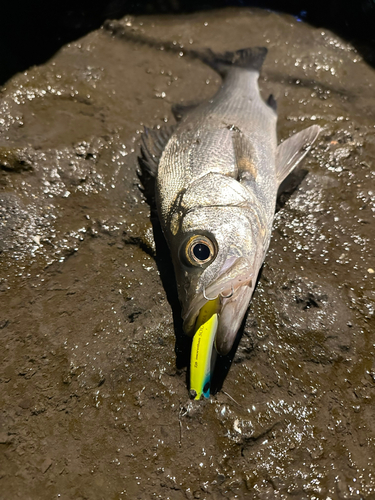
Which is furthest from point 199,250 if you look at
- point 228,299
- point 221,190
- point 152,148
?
point 152,148

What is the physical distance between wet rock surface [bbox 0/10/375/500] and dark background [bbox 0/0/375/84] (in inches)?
16.4

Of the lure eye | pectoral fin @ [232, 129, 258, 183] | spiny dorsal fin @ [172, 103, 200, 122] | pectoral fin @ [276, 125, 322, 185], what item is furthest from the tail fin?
the lure eye

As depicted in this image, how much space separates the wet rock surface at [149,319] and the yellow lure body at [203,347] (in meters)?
0.20

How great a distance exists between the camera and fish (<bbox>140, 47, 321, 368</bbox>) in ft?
6.89

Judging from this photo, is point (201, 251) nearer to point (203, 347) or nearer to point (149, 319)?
point (203, 347)

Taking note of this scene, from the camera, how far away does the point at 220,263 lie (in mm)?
2148

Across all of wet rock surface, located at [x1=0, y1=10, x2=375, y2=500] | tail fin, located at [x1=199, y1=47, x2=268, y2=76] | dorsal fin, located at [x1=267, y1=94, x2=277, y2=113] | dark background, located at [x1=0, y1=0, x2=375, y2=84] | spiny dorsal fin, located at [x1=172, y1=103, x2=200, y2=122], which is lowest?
wet rock surface, located at [x1=0, y1=10, x2=375, y2=500]

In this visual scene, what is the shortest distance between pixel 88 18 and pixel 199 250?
4.51m

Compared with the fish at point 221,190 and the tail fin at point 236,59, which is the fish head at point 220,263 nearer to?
the fish at point 221,190

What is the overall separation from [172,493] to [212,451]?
35 centimetres

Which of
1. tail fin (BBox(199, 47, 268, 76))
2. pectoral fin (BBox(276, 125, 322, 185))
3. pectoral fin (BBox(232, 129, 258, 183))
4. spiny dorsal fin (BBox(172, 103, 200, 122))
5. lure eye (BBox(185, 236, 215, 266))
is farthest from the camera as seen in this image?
tail fin (BBox(199, 47, 268, 76))

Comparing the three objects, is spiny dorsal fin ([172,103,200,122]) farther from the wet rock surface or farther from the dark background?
the dark background

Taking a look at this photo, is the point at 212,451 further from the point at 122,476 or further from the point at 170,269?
the point at 170,269

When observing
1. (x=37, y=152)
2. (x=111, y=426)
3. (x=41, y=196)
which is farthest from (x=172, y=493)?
(x=37, y=152)
